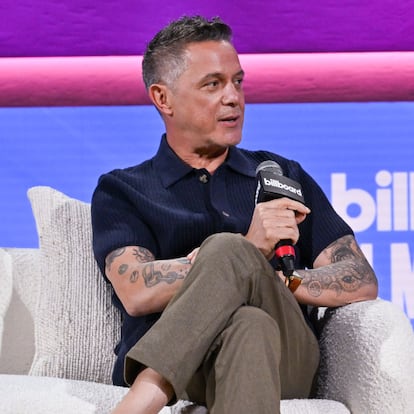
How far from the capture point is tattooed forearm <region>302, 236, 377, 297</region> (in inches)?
87.4

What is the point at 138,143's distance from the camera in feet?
10.5

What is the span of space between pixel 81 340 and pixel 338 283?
64cm

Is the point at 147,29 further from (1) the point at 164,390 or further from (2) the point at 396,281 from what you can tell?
(1) the point at 164,390

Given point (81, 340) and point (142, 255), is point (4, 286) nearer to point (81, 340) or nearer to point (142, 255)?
point (81, 340)

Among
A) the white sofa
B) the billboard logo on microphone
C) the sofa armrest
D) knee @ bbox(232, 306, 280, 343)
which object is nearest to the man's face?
the white sofa

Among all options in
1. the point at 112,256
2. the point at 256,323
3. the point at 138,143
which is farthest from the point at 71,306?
the point at 138,143

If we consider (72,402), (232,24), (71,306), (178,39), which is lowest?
(72,402)

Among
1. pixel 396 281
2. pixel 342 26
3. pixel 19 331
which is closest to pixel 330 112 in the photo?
pixel 342 26

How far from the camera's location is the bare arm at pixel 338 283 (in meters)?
2.21

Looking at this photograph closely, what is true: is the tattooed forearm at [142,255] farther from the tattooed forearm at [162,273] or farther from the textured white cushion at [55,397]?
the textured white cushion at [55,397]

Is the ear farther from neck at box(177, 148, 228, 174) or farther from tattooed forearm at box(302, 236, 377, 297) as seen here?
tattooed forearm at box(302, 236, 377, 297)

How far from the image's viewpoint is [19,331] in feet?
8.25

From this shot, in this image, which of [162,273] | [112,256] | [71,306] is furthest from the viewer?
[71,306]

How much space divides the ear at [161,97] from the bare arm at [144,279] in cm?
49
